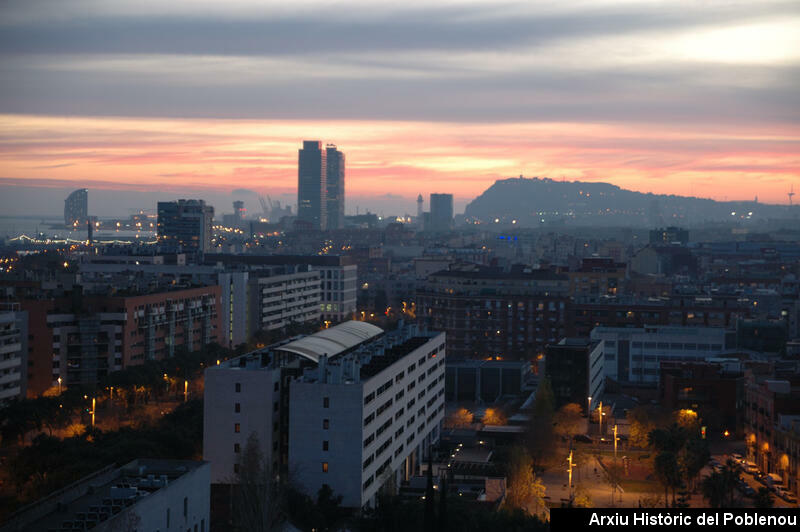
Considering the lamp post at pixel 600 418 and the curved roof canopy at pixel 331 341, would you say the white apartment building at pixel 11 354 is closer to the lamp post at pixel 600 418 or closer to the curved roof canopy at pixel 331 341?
the curved roof canopy at pixel 331 341

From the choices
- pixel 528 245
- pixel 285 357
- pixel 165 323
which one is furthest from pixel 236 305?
pixel 528 245

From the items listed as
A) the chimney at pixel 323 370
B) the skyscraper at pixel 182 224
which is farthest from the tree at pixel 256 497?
the skyscraper at pixel 182 224

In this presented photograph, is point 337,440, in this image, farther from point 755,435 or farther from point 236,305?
point 236,305

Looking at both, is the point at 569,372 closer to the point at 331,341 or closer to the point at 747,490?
the point at 331,341

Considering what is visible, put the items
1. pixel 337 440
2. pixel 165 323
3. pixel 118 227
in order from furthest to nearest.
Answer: pixel 118 227 → pixel 165 323 → pixel 337 440

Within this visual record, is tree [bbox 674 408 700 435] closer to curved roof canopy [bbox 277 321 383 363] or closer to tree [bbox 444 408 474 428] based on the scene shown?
tree [bbox 444 408 474 428]

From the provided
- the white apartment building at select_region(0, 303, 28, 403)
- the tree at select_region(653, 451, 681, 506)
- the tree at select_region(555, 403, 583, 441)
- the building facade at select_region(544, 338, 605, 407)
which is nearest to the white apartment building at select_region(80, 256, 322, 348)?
the white apartment building at select_region(0, 303, 28, 403)
